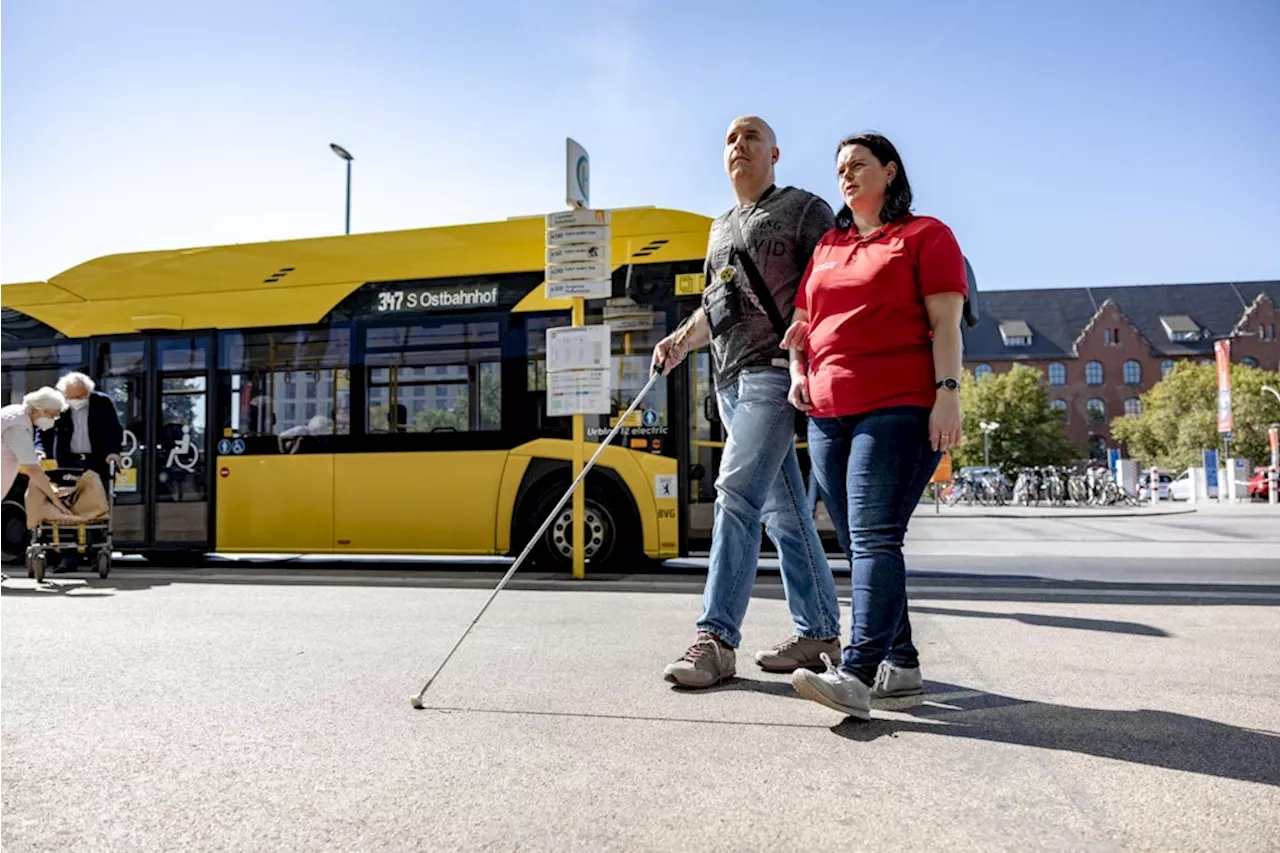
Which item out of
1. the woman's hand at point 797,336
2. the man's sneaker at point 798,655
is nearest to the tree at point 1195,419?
the man's sneaker at point 798,655

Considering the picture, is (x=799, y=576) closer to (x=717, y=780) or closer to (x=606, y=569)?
(x=717, y=780)

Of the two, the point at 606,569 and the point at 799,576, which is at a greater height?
the point at 799,576

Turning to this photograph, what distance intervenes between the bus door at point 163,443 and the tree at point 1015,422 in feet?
233

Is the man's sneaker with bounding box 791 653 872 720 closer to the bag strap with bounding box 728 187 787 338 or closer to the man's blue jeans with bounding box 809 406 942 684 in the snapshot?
the man's blue jeans with bounding box 809 406 942 684

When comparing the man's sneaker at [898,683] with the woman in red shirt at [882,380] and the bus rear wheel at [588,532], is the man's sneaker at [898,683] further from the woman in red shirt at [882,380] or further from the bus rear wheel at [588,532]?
the bus rear wheel at [588,532]

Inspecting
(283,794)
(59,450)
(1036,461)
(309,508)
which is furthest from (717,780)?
(1036,461)

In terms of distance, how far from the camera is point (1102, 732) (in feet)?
10.4

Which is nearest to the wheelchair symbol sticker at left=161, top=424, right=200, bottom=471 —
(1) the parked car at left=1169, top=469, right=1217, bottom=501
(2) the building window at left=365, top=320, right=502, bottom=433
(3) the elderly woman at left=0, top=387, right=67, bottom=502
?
(3) the elderly woman at left=0, top=387, right=67, bottom=502

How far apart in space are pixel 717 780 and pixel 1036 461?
79.8m

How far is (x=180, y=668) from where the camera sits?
14.3 ft

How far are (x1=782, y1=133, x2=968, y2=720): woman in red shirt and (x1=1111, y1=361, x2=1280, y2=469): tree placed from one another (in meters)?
65.2

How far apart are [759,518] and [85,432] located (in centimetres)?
750

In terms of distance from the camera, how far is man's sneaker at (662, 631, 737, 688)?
3.83m

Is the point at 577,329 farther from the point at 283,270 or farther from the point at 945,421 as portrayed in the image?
the point at 945,421
